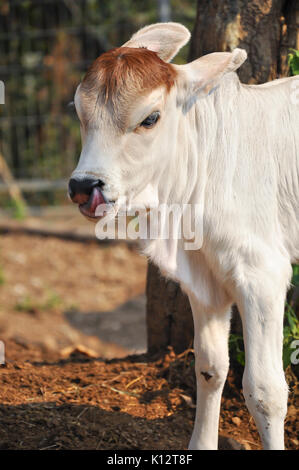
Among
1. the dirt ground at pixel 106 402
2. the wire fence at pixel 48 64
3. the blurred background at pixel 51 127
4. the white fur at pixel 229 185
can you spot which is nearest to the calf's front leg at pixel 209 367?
the white fur at pixel 229 185

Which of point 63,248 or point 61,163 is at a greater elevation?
point 61,163

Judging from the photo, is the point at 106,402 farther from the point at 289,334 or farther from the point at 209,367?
the point at 289,334

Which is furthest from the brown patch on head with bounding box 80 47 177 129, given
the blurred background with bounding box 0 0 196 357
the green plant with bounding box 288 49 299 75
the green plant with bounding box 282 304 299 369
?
the blurred background with bounding box 0 0 196 357

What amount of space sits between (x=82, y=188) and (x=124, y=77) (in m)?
0.47

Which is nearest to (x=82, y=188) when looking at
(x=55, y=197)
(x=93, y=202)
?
(x=93, y=202)

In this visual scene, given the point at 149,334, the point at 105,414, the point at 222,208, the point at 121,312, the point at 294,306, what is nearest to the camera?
the point at 222,208

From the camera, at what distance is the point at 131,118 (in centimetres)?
268

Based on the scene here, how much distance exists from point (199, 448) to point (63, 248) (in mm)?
5281

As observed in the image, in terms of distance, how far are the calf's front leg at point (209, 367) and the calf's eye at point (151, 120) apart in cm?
88

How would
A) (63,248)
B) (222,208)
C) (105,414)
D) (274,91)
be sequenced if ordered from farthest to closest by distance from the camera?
(63,248) → (105,414) → (274,91) → (222,208)

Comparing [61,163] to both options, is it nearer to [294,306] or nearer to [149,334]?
[149,334]
